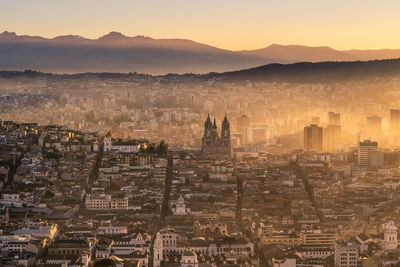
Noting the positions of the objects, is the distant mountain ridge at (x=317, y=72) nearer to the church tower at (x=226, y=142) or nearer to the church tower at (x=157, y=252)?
the church tower at (x=226, y=142)

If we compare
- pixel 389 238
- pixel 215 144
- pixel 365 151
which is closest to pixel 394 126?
pixel 365 151

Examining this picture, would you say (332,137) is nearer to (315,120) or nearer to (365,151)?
(365,151)

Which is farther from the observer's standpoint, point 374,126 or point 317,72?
point 317,72

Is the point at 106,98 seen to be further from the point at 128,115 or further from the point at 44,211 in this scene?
the point at 44,211

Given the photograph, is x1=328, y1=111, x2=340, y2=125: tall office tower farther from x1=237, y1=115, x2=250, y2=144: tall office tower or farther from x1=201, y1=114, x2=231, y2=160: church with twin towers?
x1=201, y1=114, x2=231, y2=160: church with twin towers

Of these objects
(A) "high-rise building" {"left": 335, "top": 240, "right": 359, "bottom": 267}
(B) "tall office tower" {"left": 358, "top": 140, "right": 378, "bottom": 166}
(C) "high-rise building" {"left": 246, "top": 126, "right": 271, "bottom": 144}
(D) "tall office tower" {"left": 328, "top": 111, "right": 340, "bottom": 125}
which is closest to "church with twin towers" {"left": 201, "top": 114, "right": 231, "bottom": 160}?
(B) "tall office tower" {"left": 358, "top": 140, "right": 378, "bottom": 166}

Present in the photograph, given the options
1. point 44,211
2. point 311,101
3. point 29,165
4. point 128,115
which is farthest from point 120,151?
point 311,101
